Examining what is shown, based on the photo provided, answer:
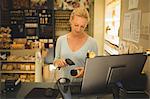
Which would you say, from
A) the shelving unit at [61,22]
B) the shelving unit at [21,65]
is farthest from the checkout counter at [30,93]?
the shelving unit at [61,22]

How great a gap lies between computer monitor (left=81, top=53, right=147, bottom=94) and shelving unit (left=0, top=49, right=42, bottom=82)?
2.34 meters

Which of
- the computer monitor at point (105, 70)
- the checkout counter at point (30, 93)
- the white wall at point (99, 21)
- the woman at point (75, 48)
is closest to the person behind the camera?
the computer monitor at point (105, 70)

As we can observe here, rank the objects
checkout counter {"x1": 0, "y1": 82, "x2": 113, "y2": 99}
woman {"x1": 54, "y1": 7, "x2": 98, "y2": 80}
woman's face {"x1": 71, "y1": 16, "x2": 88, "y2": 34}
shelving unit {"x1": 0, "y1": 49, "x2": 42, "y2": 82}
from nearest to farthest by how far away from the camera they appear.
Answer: checkout counter {"x1": 0, "y1": 82, "x2": 113, "y2": 99} → woman's face {"x1": 71, "y1": 16, "x2": 88, "y2": 34} → woman {"x1": 54, "y1": 7, "x2": 98, "y2": 80} → shelving unit {"x1": 0, "y1": 49, "x2": 42, "y2": 82}

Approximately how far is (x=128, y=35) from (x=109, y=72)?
0.95 meters

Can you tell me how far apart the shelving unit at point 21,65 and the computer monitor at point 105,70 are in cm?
234

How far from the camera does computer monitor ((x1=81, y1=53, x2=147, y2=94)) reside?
1.22 meters

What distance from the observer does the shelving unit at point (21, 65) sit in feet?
11.5

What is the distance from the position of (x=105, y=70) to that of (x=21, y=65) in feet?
8.13

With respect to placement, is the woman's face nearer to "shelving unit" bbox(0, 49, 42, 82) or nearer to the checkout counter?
the checkout counter

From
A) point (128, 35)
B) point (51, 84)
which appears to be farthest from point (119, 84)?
point (128, 35)

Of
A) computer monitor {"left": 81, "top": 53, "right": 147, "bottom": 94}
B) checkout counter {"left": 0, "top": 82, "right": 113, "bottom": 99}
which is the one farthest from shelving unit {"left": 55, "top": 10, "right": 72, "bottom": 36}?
computer monitor {"left": 81, "top": 53, "right": 147, "bottom": 94}

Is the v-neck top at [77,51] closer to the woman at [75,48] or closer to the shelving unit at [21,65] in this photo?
the woman at [75,48]

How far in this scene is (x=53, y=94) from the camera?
1.43 metres

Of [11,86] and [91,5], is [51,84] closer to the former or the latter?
[11,86]
